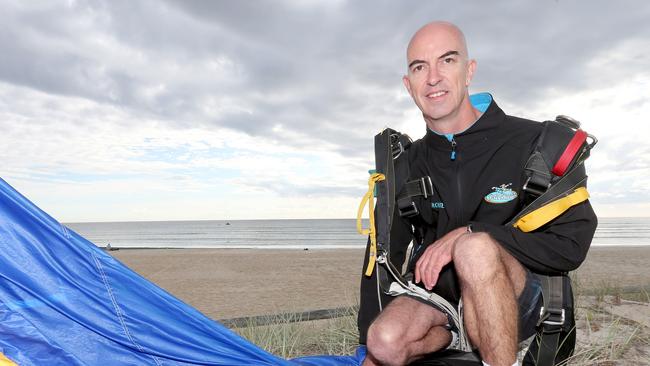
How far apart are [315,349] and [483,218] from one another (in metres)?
1.60

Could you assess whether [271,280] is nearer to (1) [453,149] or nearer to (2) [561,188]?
(1) [453,149]

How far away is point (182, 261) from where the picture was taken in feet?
42.1

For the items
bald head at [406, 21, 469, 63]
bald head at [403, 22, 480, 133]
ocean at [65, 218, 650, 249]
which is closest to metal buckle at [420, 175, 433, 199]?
bald head at [403, 22, 480, 133]

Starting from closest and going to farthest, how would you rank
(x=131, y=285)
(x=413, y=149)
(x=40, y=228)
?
(x=40, y=228)
(x=131, y=285)
(x=413, y=149)

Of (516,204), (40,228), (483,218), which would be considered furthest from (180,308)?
(516,204)

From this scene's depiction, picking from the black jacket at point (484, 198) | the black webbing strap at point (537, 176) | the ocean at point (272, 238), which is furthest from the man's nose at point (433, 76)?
the ocean at point (272, 238)

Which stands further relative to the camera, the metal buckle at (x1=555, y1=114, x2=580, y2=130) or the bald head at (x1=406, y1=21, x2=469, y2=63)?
the bald head at (x1=406, y1=21, x2=469, y2=63)

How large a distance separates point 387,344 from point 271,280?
6.66 m

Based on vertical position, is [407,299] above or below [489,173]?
below

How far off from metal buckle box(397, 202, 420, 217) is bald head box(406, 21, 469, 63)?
74 cm

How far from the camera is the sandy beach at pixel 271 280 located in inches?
236

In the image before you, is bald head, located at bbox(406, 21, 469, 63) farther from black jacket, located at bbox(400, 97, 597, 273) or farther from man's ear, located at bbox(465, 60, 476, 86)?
black jacket, located at bbox(400, 97, 597, 273)

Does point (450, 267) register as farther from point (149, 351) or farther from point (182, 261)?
point (182, 261)

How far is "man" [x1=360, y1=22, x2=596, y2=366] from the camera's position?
1892 millimetres
